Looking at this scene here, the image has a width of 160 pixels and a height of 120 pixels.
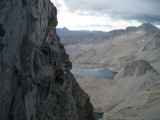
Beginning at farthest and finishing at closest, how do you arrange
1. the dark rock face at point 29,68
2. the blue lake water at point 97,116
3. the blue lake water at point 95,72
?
the blue lake water at point 95,72, the blue lake water at point 97,116, the dark rock face at point 29,68

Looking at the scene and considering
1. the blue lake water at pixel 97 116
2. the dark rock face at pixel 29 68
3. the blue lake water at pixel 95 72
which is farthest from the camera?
the blue lake water at pixel 95 72

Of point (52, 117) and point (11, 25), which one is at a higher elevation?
point (11, 25)

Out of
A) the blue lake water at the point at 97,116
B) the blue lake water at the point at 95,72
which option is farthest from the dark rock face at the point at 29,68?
the blue lake water at the point at 95,72

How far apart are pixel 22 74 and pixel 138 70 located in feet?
315

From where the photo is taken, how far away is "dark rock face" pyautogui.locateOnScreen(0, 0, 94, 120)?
1669 centimetres

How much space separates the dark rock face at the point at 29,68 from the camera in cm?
1669

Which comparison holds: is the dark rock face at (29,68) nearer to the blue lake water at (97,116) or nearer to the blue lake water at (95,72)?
the blue lake water at (97,116)

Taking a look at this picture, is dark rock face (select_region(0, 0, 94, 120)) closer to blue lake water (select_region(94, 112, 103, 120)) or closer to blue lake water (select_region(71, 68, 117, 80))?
blue lake water (select_region(94, 112, 103, 120))

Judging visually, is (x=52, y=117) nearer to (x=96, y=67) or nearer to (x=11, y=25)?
(x=11, y=25)

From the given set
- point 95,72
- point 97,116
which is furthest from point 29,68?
point 95,72

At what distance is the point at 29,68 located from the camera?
1934 centimetres

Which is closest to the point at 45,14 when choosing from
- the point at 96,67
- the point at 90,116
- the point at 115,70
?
the point at 90,116

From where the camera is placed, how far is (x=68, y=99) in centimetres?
2994

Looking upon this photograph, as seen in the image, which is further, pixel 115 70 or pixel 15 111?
pixel 115 70
